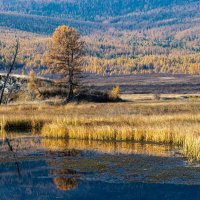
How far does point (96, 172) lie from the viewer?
2720cm

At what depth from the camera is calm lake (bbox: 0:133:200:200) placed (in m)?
23.9

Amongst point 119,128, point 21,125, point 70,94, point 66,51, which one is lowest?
point 21,125

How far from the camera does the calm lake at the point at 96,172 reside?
23938 millimetres

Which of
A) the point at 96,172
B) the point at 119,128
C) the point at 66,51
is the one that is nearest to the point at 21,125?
the point at 119,128

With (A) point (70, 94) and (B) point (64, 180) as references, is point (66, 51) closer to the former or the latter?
(A) point (70, 94)

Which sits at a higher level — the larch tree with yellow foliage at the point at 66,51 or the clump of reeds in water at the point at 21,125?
the larch tree with yellow foliage at the point at 66,51

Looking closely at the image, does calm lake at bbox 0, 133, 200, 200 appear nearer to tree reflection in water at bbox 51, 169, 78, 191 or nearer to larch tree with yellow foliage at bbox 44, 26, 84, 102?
tree reflection in water at bbox 51, 169, 78, 191

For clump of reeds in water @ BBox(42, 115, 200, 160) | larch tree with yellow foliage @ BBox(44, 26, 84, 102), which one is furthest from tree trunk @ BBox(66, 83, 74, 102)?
clump of reeds in water @ BBox(42, 115, 200, 160)

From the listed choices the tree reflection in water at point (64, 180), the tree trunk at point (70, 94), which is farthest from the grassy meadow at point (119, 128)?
the tree trunk at point (70, 94)

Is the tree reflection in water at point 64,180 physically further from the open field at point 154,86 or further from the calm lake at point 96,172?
the open field at point 154,86

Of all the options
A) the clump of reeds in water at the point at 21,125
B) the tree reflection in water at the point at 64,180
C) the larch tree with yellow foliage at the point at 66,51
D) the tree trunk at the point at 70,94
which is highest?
the larch tree with yellow foliage at the point at 66,51

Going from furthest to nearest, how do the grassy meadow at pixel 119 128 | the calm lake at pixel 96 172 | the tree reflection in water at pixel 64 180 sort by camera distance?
the grassy meadow at pixel 119 128 < the tree reflection in water at pixel 64 180 < the calm lake at pixel 96 172

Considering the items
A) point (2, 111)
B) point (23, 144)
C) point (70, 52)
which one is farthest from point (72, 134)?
point (70, 52)

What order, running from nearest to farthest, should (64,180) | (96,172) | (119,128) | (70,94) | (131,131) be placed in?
1. (64,180)
2. (96,172)
3. (131,131)
4. (119,128)
5. (70,94)
